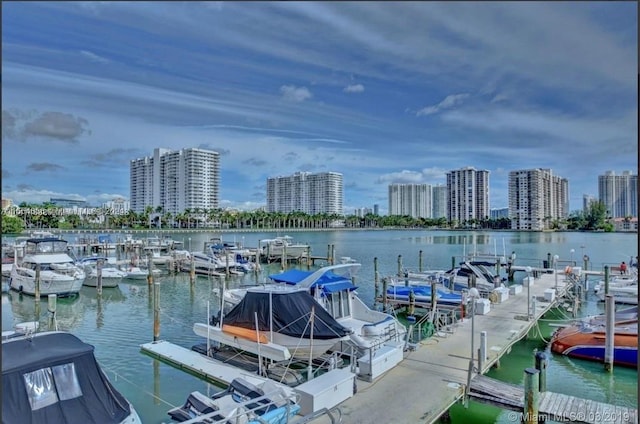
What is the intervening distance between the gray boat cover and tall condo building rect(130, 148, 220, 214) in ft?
452

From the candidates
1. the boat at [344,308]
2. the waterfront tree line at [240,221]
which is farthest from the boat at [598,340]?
the waterfront tree line at [240,221]

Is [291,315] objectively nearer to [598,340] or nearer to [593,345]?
[593,345]

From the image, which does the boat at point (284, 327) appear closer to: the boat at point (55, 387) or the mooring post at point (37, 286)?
the boat at point (55, 387)

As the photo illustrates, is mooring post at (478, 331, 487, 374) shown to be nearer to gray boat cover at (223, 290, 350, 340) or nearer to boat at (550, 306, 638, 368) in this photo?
gray boat cover at (223, 290, 350, 340)

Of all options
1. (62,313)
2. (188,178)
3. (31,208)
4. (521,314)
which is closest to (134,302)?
(62,313)

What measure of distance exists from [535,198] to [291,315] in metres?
145

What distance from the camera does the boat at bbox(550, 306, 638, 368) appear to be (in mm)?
12870

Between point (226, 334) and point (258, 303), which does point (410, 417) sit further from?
point (226, 334)

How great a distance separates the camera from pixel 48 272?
84.7 feet

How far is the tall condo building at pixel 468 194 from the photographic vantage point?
164000 mm

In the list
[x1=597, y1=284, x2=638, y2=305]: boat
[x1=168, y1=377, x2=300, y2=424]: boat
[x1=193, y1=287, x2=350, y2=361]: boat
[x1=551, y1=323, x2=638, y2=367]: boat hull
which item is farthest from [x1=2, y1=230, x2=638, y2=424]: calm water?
[x1=168, y1=377, x2=300, y2=424]: boat

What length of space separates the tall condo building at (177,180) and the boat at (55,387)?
143 m

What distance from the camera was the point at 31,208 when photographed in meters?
87.1

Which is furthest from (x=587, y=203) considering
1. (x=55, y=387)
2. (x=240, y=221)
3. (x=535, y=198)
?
(x=55, y=387)
